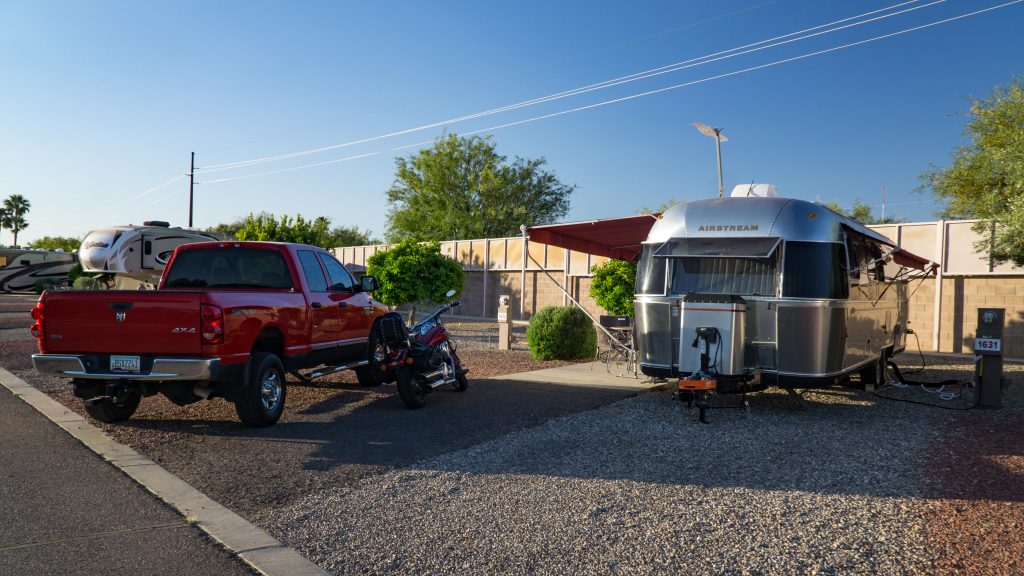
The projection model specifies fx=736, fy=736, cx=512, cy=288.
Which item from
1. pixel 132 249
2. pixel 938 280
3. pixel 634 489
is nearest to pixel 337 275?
pixel 634 489

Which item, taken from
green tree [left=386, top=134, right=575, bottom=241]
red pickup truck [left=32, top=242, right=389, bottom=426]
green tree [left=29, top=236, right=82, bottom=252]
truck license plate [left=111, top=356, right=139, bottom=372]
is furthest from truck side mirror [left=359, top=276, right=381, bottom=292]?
green tree [left=29, top=236, right=82, bottom=252]

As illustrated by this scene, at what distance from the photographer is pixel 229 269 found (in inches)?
348

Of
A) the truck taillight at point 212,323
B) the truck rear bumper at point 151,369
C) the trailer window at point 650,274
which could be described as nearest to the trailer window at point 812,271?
the trailer window at point 650,274

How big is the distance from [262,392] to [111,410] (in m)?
1.77

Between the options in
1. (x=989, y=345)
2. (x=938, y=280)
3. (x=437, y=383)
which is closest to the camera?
(x=437, y=383)

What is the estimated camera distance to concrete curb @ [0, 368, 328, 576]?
165 inches

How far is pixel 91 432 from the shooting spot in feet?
24.7

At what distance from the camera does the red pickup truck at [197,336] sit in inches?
274

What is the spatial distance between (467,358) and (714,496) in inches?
385

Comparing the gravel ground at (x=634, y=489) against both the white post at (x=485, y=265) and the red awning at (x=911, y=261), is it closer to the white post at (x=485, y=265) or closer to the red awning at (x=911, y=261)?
the red awning at (x=911, y=261)

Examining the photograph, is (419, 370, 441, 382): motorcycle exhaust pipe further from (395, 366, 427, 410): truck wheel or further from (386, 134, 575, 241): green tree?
(386, 134, 575, 241): green tree

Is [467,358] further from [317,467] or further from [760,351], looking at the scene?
[317,467]

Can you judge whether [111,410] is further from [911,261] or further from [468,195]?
[468,195]

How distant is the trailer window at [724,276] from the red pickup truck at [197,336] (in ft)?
12.8
